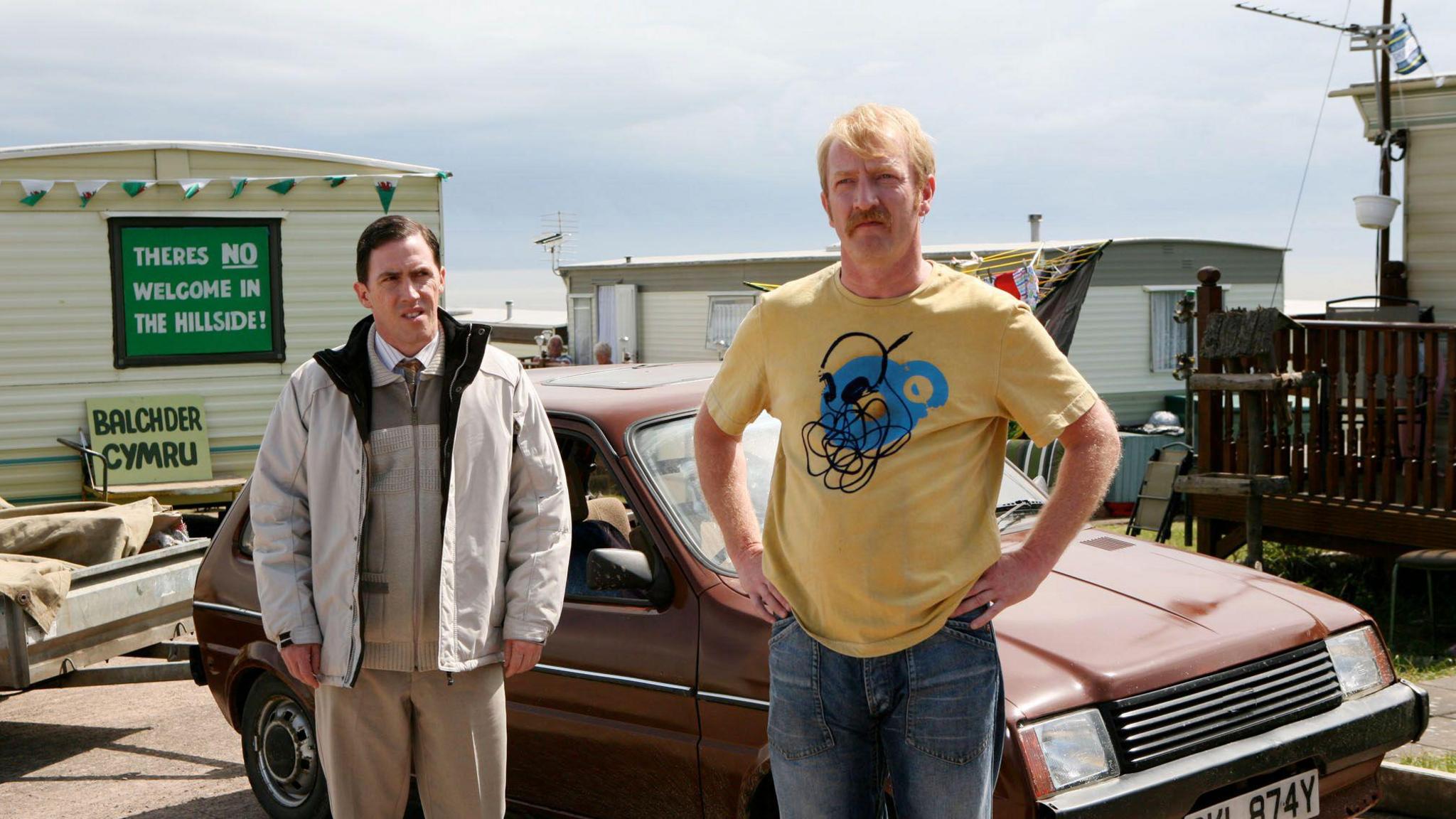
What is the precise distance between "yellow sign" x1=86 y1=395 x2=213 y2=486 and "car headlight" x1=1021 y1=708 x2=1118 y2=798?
900 centimetres

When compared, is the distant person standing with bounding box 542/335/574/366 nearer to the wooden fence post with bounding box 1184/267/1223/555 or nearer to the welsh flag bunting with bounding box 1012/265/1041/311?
the welsh flag bunting with bounding box 1012/265/1041/311

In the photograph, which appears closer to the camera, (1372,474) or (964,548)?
(964,548)

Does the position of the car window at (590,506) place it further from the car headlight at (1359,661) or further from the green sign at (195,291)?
the green sign at (195,291)

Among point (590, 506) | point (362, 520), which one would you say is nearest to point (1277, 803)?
point (590, 506)

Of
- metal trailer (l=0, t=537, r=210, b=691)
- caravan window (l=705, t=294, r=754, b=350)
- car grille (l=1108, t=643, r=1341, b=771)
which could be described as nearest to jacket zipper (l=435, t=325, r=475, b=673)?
car grille (l=1108, t=643, r=1341, b=771)

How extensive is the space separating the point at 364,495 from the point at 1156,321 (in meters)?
20.0

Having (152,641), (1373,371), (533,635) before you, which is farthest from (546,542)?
(1373,371)

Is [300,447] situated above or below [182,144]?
below

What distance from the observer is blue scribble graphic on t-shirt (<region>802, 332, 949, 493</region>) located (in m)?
2.61

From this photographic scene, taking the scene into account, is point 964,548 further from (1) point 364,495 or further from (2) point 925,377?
(1) point 364,495

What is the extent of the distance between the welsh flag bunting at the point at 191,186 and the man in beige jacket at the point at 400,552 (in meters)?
7.87

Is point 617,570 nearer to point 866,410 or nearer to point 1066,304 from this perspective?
point 866,410

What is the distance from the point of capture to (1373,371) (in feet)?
27.7

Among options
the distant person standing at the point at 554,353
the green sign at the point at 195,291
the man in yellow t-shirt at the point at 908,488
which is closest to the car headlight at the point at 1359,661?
the man in yellow t-shirt at the point at 908,488
